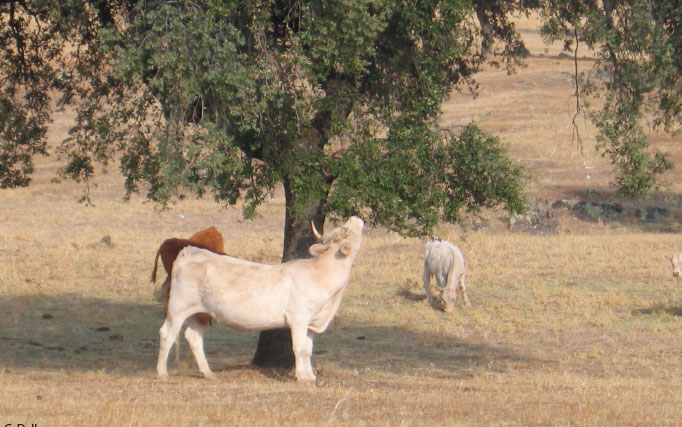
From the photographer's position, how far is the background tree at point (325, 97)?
10.7 meters

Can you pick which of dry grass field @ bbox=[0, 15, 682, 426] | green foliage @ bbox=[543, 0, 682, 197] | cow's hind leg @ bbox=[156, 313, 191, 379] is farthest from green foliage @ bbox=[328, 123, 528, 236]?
cow's hind leg @ bbox=[156, 313, 191, 379]

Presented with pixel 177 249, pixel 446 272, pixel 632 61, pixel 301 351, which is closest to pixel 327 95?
pixel 301 351

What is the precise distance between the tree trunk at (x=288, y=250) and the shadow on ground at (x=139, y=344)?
52cm

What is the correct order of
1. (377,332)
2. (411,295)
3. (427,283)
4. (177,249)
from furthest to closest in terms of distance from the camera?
(411,295) < (427,283) < (377,332) < (177,249)

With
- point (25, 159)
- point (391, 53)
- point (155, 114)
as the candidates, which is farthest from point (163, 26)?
point (25, 159)

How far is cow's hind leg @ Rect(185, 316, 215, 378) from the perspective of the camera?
1285 cm

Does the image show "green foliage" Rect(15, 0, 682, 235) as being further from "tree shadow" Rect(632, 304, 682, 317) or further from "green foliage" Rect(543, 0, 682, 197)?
"tree shadow" Rect(632, 304, 682, 317)

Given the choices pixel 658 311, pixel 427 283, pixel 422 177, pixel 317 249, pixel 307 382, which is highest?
pixel 422 177

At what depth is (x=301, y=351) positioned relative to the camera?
12.3 meters

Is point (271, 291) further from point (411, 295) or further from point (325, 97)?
point (411, 295)

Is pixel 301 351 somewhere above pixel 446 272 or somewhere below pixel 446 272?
above

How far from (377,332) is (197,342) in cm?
589

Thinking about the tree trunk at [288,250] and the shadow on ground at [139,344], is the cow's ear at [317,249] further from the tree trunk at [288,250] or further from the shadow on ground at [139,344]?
the shadow on ground at [139,344]

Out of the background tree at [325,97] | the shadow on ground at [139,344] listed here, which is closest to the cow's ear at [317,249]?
the background tree at [325,97]
